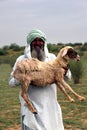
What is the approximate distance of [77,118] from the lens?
1111 centimetres

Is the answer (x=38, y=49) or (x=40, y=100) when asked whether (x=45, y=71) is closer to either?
(x=38, y=49)

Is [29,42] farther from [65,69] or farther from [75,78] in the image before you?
[75,78]

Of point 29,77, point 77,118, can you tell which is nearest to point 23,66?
point 29,77

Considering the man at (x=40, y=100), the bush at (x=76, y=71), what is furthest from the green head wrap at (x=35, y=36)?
the bush at (x=76, y=71)

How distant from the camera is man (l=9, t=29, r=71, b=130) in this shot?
4879 mm

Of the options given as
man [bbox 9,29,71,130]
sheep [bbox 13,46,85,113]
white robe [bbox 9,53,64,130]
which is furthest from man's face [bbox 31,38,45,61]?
sheep [bbox 13,46,85,113]

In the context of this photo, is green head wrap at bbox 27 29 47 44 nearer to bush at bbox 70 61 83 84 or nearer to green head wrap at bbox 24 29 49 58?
green head wrap at bbox 24 29 49 58

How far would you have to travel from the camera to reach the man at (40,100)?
4.88 meters

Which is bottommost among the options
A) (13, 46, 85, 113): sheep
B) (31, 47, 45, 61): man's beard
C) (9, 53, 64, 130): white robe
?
(9, 53, 64, 130): white robe

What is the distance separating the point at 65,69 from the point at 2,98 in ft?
37.7

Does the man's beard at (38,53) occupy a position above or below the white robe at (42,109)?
above

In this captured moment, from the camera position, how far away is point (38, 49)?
4.85 metres

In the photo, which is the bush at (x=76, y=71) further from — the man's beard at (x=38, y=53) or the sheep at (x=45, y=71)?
the sheep at (x=45, y=71)

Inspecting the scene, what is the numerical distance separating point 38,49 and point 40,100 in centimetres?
65
